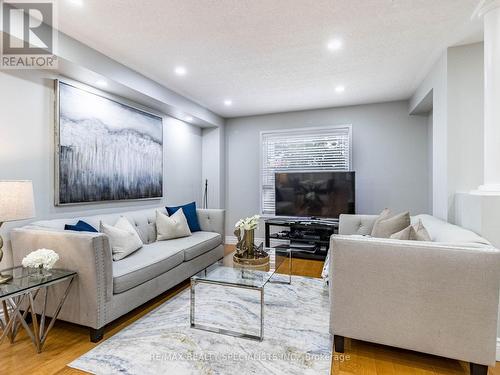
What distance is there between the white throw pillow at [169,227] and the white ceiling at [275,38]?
1754 millimetres

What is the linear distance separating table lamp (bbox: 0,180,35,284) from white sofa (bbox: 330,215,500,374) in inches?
Result: 84.1

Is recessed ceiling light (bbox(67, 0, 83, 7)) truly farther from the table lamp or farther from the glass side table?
the glass side table

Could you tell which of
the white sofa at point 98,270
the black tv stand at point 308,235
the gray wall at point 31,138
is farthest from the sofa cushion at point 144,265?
the black tv stand at point 308,235

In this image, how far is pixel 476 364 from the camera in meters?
1.58

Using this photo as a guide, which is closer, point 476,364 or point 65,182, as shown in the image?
→ point 476,364

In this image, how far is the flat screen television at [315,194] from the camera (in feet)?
13.5

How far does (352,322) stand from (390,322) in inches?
8.9

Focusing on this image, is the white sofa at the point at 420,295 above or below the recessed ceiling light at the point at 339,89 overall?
below

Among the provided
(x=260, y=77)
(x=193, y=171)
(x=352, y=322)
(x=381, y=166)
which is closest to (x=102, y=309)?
(x=352, y=322)

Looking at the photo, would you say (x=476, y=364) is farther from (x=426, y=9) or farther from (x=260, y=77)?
(x=260, y=77)

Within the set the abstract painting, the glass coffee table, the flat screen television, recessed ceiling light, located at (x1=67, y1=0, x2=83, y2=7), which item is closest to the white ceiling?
recessed ceiling light, located at (x1=67, y1=0, x2=83, y2=7)

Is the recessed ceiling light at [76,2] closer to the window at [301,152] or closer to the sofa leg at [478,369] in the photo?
the window at [301,152]

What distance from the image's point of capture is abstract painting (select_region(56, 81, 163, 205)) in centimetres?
274

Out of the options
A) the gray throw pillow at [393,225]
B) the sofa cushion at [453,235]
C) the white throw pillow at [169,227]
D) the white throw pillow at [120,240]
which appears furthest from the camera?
the white throw pillow at [169,227]
